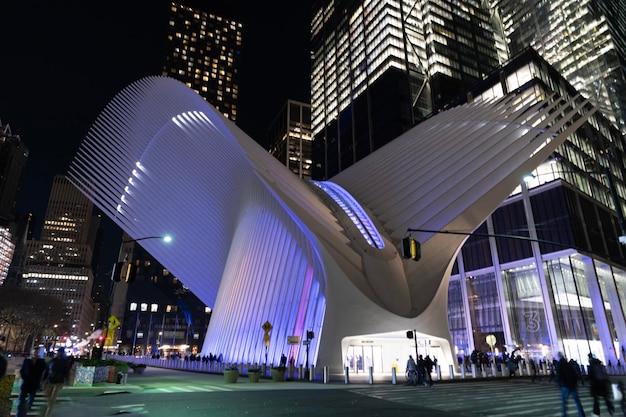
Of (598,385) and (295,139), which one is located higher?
(295,139)

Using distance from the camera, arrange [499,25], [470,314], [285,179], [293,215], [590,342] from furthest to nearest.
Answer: [499,25]
[470,314]
[590,342]
[285,179]
[293,215]

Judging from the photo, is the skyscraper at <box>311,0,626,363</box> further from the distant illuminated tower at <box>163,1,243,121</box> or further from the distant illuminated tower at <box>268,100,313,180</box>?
the distant illuminated tower at <box>163,1,243,121</box>

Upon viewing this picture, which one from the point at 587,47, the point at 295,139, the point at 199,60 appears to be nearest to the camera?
the point at 587,47

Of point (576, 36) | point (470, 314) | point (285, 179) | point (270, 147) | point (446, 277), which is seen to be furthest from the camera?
point (270, 147)

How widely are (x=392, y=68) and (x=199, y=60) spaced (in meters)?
116

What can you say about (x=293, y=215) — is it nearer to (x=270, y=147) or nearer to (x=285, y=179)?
(x=285, y=179)

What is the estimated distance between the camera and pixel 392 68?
104188 mm

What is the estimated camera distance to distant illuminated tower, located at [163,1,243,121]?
185m

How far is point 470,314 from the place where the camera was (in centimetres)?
5847

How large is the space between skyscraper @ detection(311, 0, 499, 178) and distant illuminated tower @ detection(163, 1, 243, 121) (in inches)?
2817

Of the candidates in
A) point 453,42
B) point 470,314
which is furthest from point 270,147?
point 470,314

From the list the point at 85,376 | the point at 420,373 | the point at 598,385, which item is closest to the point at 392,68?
the point at 420,373

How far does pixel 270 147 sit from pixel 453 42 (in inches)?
3780

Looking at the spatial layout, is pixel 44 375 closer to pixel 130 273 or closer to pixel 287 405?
pixel 287 405
